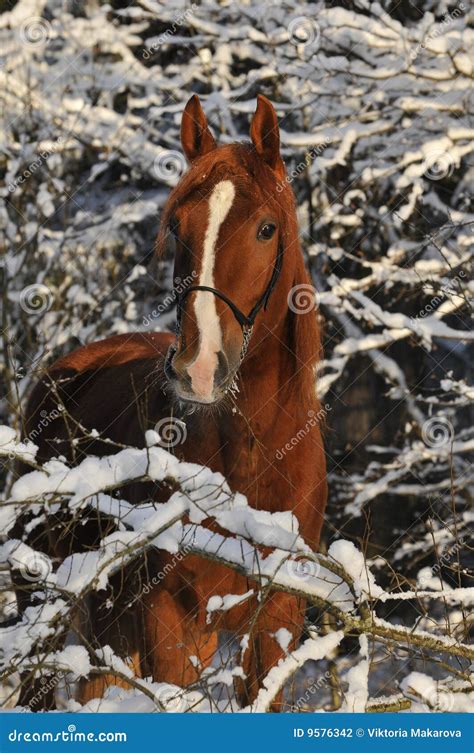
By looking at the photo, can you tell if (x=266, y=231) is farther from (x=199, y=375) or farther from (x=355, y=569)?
(x=355, y=569)

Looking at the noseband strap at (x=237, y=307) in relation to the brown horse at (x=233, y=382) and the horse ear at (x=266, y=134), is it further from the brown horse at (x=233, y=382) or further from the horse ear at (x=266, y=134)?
the horse ear at (x=266, y=134)

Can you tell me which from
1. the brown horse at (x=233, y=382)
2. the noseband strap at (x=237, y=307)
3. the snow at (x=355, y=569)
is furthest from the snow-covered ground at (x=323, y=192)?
the snow at (x=355, y=569)

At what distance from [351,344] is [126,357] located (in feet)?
7.49

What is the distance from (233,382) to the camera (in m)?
3.32

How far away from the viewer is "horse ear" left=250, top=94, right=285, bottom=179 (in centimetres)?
353

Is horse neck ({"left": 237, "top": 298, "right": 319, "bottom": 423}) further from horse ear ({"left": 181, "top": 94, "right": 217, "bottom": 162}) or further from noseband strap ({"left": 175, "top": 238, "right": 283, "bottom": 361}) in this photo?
horse ear ({"left": 181, "top": 94, "right": 217, "bottom": 162})

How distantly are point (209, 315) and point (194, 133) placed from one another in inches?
37.8

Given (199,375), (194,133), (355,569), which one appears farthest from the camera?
(194,133)

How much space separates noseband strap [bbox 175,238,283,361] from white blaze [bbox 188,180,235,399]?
3 cm

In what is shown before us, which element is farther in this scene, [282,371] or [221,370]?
[282,371]

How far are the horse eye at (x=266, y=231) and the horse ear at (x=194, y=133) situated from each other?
526 mm

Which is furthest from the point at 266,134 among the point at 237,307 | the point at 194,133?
the point at 237,307

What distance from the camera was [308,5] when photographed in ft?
23.4

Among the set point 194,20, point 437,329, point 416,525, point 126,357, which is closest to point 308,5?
point 194,20
